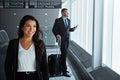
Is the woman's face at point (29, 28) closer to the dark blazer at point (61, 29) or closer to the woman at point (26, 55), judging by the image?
the woman at point (26, 55)

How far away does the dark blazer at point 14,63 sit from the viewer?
2500 millimetres

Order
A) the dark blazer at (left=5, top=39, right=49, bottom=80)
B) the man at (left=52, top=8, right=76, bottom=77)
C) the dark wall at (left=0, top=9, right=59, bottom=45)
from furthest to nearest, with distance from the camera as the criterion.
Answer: the dark wall at (left=0, top=9, right=59, bottom=45), the man at (left=52, top=8, right=76, bottom=77), the dark blazer at (left=5, top=39, right=49, bottom=80)

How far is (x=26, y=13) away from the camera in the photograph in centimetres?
1198

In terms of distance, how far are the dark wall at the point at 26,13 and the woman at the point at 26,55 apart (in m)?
9.41

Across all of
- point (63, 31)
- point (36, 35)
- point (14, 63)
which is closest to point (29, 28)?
point (36, 35)

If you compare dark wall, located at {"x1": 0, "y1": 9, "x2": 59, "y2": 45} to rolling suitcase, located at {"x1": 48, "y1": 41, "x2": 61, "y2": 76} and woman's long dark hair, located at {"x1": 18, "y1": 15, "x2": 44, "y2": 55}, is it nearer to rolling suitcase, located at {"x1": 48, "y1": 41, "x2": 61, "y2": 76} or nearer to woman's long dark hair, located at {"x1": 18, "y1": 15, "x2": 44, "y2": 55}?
rolling suitcase, located at {"x1": 48, "y1": 41, "x2": 61, "y2": 76}

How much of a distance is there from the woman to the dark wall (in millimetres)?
9408

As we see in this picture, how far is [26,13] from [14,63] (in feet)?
31.7

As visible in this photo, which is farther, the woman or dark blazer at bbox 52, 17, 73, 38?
dark blazer at bbox 52, 17, 73, 38

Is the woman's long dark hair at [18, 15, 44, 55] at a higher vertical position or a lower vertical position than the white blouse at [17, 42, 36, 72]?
higher

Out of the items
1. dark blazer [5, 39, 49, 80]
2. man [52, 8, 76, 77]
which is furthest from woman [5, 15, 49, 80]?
man [52, 8, 76, 77]

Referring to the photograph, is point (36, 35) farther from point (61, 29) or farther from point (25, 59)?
point (61, 29)

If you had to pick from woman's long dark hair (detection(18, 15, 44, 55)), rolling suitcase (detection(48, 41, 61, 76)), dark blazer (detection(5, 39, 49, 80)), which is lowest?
rolling suitcase (detection(48, 41, 61, 76))

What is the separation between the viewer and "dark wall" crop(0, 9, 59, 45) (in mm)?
11914
